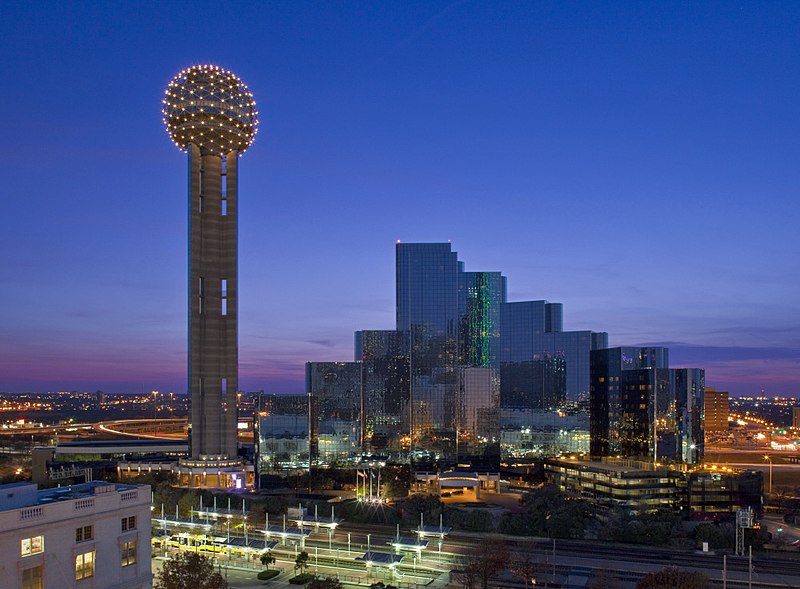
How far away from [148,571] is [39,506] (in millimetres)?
10784

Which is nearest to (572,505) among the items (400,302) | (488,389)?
(488,389)

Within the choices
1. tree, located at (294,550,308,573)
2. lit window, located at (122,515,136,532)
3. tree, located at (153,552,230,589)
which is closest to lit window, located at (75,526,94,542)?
lit window, located at (122,515,136,532)

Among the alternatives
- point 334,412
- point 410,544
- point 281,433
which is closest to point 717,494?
point 410,544

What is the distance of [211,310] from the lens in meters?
129

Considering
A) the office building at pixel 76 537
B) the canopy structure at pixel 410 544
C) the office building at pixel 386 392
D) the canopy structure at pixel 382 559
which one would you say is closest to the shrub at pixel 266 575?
the canopy structure at pixel 382 559

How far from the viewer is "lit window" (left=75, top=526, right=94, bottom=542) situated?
1806 inches

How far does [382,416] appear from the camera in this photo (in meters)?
181

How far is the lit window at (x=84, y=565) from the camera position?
4562 cm

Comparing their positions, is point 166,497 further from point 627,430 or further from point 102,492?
point 627,430

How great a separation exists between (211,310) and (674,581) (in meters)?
96.5

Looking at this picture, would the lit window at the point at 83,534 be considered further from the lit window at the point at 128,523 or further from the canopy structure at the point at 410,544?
the canopy structure at the point at 410,544

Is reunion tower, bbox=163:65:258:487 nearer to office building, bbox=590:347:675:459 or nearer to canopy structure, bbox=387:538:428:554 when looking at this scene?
canopy structure, bbox=387:538:428:554

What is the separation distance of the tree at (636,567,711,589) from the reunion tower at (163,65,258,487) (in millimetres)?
90930

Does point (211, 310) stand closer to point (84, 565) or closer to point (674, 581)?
point (84, 565)
